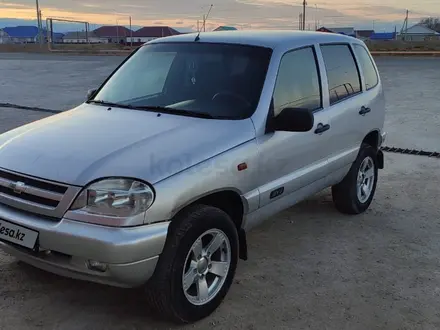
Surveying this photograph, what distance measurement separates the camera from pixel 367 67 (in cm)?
557

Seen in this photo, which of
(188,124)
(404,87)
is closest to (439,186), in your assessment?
(188,124)

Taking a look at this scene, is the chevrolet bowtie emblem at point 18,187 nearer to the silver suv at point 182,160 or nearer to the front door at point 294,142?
the silver suv at point 182,160

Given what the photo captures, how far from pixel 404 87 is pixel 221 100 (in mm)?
13114

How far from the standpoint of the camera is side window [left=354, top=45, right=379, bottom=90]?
5.45 m

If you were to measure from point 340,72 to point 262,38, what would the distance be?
100cm

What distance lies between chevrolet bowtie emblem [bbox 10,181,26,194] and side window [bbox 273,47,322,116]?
72.0 inches

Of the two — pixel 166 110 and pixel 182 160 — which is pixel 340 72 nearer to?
pixel 166 110

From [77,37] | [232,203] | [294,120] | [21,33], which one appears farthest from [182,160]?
[21,33]

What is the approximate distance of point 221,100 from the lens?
13.0ft

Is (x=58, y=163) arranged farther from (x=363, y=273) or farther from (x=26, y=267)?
(x=363, y=273)

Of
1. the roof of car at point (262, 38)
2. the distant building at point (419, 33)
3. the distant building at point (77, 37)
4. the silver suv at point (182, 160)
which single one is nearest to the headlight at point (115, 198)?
the silver suv at point (182, 160)

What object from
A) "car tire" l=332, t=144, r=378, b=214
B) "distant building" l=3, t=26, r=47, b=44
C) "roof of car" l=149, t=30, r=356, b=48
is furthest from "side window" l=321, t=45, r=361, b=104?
"distant building" l=3, t=26, r=47, b=44

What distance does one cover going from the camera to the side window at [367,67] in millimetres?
5445

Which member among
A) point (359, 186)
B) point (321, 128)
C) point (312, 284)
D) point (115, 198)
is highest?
point (321, 128)
